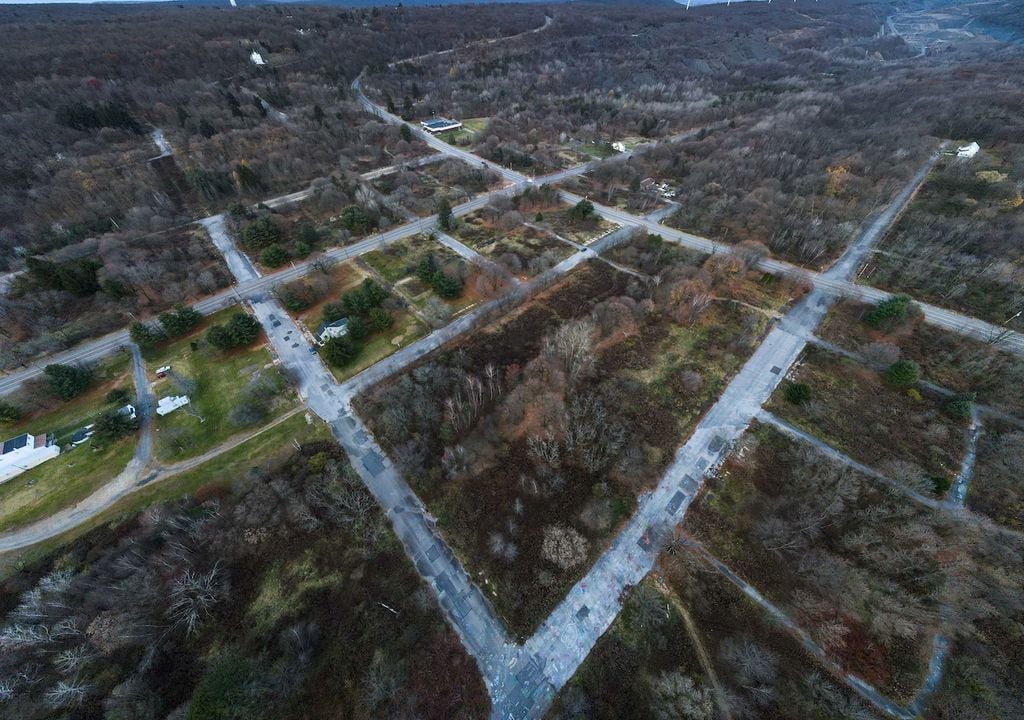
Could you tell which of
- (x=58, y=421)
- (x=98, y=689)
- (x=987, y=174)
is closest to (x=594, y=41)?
(x=987, y=174)

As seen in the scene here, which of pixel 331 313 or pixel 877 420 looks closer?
pixel 877 420

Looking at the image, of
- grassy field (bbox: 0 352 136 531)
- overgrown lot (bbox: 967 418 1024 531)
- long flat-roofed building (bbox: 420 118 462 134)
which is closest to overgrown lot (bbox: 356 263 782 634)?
overgrown lot (bbox: 967 418 1024 531)

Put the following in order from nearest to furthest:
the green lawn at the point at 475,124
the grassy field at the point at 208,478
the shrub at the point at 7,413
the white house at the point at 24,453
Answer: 1. the grassy field at the point at 208,478
2. the white house at the point at 24,453
3. the shrub at the point at 7,413
4. the green lawn at the point at 475,124

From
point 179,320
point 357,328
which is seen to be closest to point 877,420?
point 357,328

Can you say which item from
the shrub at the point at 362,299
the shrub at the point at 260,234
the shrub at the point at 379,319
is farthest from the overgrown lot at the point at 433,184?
the shrub at the point at 379,319

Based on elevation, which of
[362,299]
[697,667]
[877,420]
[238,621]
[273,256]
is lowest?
[697,667]

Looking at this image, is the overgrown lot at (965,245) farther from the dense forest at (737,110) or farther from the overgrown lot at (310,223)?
the overgrown lot at (310,223)

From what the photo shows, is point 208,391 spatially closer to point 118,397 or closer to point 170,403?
point 170,403

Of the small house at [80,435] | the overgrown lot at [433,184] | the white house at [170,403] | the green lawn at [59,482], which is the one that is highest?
the overgrown lot at [433,184]
